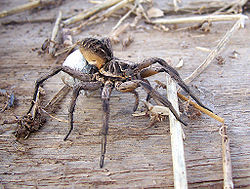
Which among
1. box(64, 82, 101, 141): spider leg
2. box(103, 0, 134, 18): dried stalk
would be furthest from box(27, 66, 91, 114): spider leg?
box(103, 0, 134, 18): dried stalk

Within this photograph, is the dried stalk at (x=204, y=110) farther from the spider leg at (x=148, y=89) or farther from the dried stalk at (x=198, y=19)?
the dried stalk at (x=198, y=19)

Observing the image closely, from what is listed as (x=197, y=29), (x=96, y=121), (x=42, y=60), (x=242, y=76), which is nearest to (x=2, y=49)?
(x=42, y=60)

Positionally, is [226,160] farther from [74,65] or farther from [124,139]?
[74,65]

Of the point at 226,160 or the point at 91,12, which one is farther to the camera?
the point at 91,12

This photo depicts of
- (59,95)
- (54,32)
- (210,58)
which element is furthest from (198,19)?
(59,95)

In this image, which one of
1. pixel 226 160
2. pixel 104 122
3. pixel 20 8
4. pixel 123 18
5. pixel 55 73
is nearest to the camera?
pixel 226 160

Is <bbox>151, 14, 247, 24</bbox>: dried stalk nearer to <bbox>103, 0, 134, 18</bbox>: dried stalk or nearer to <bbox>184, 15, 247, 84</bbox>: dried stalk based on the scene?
<bbox>184, 15, 247, 84</bbox>: dried stalk

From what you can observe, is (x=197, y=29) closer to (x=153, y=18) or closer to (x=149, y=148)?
(x=153, y=18)
